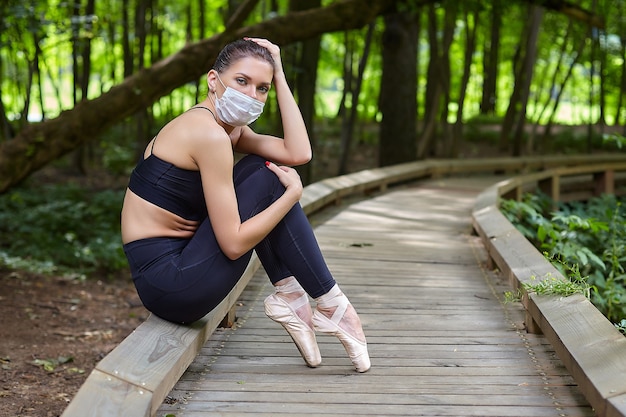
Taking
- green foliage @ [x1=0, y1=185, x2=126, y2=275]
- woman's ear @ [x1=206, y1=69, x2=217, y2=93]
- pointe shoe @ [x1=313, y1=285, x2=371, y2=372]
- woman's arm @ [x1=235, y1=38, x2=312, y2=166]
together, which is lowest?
green foliage @ [x1=0, y1=185, x2=126, y2=275]

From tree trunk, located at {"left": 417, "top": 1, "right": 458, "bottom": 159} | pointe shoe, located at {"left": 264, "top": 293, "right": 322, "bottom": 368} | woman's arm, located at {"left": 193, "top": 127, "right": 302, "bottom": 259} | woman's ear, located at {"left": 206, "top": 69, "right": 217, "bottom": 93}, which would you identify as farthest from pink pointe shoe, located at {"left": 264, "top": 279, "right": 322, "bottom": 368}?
tree trunk, located at {"left": 417, "top": 1, "right": 458, "bottom": 159}

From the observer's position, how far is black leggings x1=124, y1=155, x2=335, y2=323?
347 cm

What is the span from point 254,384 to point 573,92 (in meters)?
27.7

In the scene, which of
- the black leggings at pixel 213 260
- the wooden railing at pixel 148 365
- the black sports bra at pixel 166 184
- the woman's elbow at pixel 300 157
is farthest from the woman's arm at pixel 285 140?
the wooden railing at pixel 148 365

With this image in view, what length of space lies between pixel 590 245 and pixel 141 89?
508 cm

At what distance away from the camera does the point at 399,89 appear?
45.3 ft

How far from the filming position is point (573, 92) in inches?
1148

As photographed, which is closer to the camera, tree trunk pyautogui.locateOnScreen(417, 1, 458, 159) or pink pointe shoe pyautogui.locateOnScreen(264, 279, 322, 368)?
pink pointe shoe pyautogui.locateOnScreen(264, 279, 322, 368)

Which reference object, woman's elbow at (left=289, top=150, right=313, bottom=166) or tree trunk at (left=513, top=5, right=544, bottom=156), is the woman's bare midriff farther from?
tree trunk at (left=513, top=5, right=544, bottom=156)

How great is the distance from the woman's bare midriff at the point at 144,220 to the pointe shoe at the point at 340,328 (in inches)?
30.2

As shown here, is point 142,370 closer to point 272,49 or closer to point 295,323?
point 295,323

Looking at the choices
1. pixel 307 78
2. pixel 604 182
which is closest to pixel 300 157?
pixel 307 78

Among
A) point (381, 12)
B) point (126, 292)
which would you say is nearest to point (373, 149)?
point (381, 12)

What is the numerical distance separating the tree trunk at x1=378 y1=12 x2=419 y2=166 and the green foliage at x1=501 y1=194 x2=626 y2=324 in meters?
3.29
